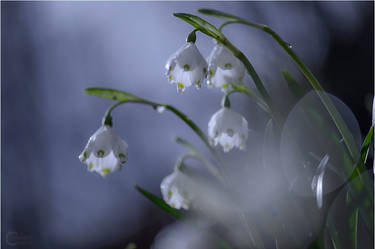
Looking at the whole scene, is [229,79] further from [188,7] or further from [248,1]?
[248,1]

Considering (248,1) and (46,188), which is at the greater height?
(248,1)

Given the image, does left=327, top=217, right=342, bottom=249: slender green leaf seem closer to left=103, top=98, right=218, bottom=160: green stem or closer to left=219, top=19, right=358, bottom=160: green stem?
left=219, top=19, right=358, bottom=160: green stem

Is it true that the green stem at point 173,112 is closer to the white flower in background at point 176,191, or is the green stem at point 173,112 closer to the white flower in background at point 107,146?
the white flower in background at point 107,146

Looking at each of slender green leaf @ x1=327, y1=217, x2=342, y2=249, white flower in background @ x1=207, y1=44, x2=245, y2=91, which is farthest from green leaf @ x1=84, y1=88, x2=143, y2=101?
slender green leaf @ x1=327, y1=217, x2=342, y2=249

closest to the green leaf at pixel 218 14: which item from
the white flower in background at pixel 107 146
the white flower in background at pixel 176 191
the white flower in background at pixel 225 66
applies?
the white flower in background at pixel 225 66

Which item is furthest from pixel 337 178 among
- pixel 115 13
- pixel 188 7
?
pixel 115 13
